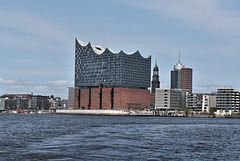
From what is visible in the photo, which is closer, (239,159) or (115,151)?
(239,159)

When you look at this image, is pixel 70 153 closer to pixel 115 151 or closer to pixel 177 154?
pixel 115 151

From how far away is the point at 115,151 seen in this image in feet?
116

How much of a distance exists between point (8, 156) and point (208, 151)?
20433 millimetres

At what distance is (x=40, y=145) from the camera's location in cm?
3966

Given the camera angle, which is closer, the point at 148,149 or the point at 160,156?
the point at 160,156

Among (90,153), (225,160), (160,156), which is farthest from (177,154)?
(90,153)

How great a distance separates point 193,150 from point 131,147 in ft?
22.0

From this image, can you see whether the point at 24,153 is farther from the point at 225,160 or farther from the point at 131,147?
the point at 225,160

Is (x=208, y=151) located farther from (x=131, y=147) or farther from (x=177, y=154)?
(x=131, y=147)

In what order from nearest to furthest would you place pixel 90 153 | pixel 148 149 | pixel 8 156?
pixel 8 156 < pixel 90 153 < pixel 148 149

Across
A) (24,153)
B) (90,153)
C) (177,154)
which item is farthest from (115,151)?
(24,153)

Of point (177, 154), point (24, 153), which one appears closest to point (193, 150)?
point (177, 154)

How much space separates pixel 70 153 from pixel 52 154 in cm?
174

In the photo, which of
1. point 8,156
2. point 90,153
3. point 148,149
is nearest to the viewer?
point 8,156
